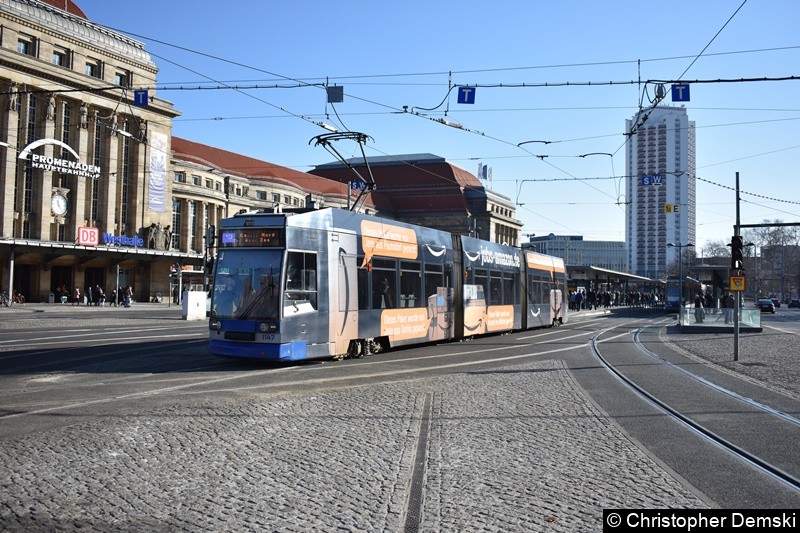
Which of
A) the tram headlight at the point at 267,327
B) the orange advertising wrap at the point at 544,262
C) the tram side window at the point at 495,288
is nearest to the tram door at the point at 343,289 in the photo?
the tram headlight at the point at 267,327

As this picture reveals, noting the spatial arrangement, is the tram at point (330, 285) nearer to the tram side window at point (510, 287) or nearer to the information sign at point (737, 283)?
the tram side window at point (510, 287)

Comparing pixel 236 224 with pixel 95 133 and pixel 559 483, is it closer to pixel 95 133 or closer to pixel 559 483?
pixel 559 483

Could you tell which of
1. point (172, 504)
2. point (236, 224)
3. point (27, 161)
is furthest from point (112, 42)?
point (172, 504)

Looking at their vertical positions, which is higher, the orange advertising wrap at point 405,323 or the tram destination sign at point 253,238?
the tram destination sign at point 253,238

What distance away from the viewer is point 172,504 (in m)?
5.34

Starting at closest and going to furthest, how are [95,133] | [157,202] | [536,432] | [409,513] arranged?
[409,513], [536,432], [95,133], [157,202]

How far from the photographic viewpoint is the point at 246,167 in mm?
85875

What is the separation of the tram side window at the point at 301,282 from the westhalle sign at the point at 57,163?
4753 centimetres

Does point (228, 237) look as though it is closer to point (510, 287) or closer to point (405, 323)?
point (405, 323)

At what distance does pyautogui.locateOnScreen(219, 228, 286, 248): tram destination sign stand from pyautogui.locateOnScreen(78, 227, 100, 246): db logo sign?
46.7m

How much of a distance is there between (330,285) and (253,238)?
6.27 feet

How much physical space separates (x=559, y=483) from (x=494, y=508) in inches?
38.8

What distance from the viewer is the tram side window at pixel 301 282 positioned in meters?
13.8

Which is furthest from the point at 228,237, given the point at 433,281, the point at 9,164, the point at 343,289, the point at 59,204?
the point at 59,204
